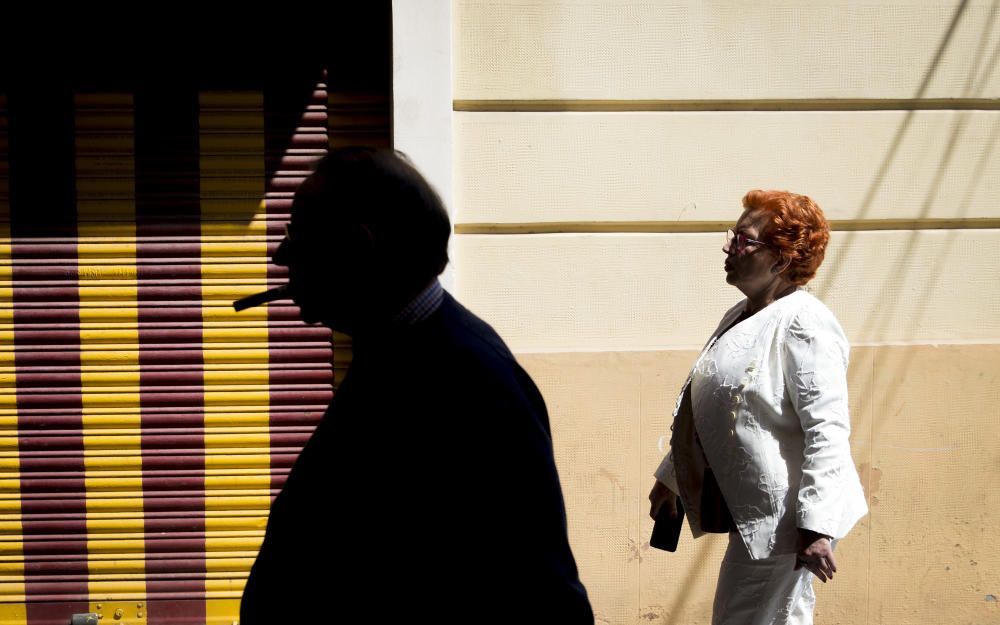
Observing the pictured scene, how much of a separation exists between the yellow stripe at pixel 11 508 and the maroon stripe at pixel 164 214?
57cm

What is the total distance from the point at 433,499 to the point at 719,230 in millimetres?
3334

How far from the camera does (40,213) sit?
4609 millimetres

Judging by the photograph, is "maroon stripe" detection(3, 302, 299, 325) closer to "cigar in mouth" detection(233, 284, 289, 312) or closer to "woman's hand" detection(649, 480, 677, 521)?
"woman's hand" detection(649, 480, 677, 521)

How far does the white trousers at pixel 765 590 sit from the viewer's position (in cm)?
318

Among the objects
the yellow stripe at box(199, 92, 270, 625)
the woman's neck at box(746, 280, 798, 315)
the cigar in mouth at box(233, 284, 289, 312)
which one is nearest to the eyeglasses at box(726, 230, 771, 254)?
the woman's neck at box(746, 280, 798, 315)

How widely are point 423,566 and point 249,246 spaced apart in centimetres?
335

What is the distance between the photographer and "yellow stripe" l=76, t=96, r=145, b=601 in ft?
15.1

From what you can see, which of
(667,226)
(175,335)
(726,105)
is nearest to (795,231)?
(667,226)

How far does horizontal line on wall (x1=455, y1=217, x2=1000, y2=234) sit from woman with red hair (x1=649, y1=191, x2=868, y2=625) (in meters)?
1.17

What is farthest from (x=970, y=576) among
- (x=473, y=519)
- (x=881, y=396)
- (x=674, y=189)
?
(x=473, y=519)

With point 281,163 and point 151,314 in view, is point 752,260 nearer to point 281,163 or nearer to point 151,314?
point 281,163

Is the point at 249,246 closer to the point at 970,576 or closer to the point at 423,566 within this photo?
the point at 423,566

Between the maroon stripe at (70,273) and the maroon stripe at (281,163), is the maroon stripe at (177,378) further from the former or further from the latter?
the maroon stripe at (70,273)

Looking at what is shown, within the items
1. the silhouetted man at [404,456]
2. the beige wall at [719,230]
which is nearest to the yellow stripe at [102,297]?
the beige wall at [719,230]
